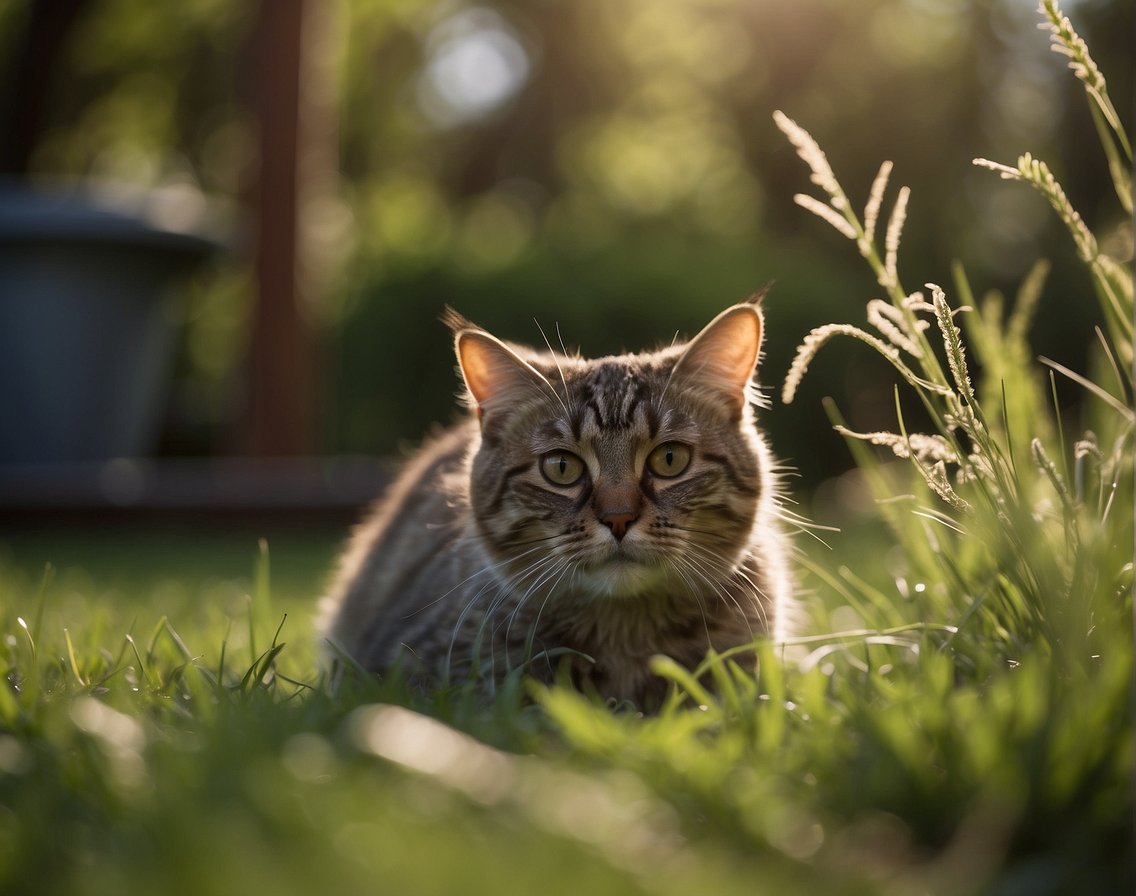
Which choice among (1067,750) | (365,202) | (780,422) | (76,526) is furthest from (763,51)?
(1067,750)

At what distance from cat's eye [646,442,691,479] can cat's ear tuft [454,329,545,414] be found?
0.30m

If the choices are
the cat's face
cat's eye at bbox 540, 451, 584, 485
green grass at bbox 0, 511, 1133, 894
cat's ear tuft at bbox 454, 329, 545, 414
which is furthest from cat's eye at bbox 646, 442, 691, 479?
green grass at bbox 0, 511, 1133, 894

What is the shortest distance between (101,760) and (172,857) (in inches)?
12.7

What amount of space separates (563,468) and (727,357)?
41 centimetres

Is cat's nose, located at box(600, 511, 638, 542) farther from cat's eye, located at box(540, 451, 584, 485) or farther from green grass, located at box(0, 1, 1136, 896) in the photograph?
green grass, located at box(0, 1, 1136, 896)

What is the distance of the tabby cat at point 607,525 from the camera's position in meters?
2.04

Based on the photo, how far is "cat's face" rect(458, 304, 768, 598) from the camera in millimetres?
2049

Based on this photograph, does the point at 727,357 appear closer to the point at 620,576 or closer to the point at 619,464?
the point at 619,464

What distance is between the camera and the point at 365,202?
2030cm

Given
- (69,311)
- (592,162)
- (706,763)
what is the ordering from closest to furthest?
(706,763), (69,311), (592,162)

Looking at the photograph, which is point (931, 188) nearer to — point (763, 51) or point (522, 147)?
point (763, 51)

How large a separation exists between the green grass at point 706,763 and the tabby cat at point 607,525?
361mm

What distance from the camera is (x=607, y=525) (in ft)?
6.69

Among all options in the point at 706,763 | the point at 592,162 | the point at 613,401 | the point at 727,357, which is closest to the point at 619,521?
the point at 613,401
